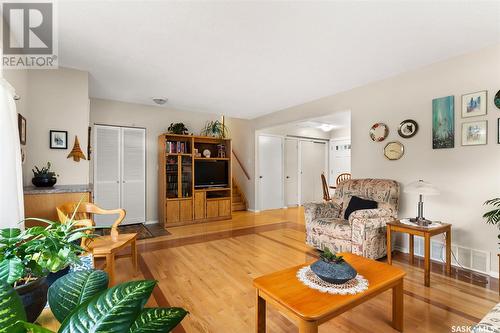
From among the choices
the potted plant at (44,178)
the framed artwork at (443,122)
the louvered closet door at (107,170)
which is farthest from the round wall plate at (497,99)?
the louvered closet door at (107,170)

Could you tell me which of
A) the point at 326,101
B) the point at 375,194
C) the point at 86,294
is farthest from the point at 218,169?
the point at 86,294

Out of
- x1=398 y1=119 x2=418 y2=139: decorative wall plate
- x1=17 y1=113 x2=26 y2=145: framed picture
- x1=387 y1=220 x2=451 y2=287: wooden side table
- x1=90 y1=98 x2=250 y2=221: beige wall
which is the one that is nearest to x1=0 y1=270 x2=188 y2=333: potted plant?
x1=387 y1=220 x2=451 y2=287: wooden side table

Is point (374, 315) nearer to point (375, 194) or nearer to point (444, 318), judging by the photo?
point (444, 318)

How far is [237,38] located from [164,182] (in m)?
3.31

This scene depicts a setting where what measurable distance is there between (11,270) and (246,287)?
2.12 m

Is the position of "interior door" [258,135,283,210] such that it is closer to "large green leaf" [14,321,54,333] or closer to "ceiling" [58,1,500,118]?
"ceiling" [58,1,500,118]

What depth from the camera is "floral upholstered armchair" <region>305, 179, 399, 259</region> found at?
280 centimetres

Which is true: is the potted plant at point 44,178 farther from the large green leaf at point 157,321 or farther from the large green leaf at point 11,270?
the large green leaf at point 157,321

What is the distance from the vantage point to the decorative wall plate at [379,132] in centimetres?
347

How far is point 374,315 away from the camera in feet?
6.28

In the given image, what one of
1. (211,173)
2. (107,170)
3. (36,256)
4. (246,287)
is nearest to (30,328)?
(36,256)

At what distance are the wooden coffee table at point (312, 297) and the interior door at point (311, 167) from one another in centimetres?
532

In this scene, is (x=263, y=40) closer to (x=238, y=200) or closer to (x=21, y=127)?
(x=21, y=127)

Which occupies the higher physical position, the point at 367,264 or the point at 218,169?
the point at 218,169
